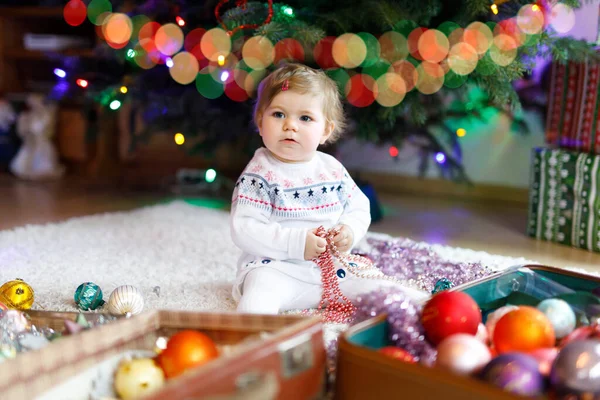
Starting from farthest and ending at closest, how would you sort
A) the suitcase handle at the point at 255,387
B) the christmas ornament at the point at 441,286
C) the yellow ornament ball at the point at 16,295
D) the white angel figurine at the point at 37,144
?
1. the white angel figurine at the point at 37,144
2. the christmas ornament at the point at 441,286
3. the yellow ornament ball at the point at 16,295
4. the suitcase handle at the point at 255,387

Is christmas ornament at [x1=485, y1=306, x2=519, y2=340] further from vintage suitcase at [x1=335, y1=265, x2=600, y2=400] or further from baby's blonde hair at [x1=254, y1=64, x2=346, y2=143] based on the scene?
baby's blonde hair at [x1=254, y1=64, x2=346, y2=143]

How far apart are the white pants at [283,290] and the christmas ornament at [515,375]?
0.45 m

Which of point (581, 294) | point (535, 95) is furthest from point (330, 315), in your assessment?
point (535, 95)

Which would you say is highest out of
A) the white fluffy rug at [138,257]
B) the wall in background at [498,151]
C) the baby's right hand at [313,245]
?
the wall in background at [498,151]

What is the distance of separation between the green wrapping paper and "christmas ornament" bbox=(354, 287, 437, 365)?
1.12 meters

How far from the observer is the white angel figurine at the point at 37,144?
296 centimetres

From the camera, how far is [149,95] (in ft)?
6.91

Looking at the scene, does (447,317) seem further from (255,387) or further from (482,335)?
(255,387)

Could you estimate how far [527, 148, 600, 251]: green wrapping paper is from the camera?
177 cm

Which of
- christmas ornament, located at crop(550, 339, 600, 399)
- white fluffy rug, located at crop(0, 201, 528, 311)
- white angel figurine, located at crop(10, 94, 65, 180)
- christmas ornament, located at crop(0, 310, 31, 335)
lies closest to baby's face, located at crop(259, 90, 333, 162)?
white fluffy rug, located at crop(0, 201, 528, 311)

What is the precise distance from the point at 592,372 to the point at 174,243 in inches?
49.8

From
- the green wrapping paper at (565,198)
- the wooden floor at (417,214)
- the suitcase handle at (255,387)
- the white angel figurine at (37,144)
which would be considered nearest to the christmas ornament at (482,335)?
the suitcase handle at (255,387)

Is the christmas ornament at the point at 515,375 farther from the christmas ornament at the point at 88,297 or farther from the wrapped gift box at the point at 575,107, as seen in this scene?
the wrapped gift box at the point at 575,107

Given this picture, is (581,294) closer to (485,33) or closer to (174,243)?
(485,33)
